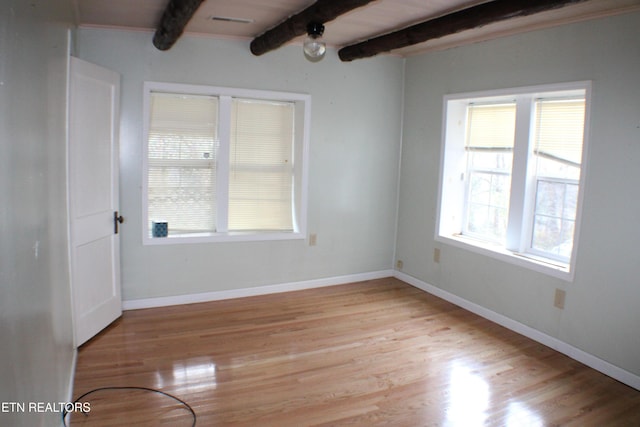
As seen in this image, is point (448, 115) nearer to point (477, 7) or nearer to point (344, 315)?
point (477, 7)

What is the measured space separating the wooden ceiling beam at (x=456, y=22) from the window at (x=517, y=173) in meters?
0.87

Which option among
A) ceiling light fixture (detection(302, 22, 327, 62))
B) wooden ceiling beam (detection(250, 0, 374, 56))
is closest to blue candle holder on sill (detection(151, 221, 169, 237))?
wooden ceiling beam (detection(250, 0, 374, 56))

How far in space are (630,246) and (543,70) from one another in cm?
153

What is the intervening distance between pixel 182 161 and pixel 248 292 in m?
1.47

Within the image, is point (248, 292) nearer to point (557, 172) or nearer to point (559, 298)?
point (559, 298)

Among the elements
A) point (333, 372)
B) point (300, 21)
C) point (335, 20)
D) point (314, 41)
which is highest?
point (335, 20)

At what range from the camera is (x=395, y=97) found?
5.26 m

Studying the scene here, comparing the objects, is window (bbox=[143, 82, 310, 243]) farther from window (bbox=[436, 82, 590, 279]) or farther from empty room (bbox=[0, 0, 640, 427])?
window (bbox=[436, 82, 590, 279])

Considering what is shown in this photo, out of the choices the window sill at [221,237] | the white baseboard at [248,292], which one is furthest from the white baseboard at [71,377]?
the window sill at [221,237]

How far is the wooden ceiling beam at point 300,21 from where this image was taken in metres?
2.88

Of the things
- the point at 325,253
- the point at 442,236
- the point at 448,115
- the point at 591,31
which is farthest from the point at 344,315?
the point at 591,31

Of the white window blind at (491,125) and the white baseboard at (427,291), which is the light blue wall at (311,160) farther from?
the white window blind at (491,125)

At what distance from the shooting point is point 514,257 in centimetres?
400

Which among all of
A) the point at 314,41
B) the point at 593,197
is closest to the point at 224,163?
the point at 314,41
